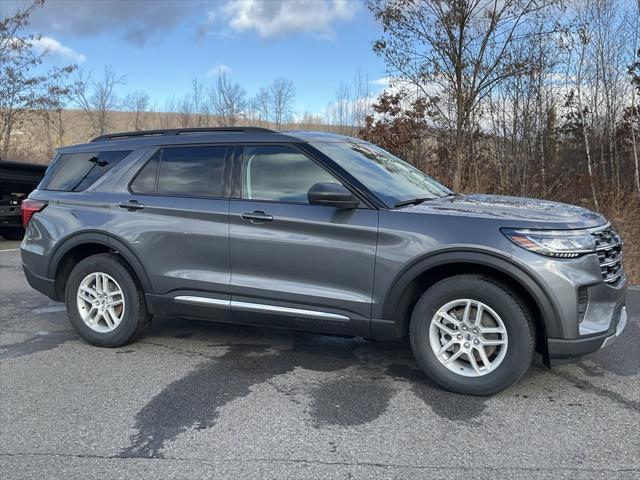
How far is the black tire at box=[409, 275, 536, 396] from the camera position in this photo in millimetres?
3682

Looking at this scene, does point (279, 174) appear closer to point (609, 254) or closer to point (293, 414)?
point (293, 414)

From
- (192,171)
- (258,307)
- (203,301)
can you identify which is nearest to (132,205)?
(192,171)

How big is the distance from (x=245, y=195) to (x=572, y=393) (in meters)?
2.80

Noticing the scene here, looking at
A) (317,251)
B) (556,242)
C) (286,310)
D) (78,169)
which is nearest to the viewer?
(556,242)

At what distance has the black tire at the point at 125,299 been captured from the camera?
4848mm

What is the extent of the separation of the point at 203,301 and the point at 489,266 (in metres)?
2.25

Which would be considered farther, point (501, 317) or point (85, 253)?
point (85, 253)

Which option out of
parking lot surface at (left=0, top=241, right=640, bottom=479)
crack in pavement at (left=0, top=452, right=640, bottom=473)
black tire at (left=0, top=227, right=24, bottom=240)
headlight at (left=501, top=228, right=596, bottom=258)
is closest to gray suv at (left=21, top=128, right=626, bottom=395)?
headlight at (left=501, top=228, right=596, bottom=258)

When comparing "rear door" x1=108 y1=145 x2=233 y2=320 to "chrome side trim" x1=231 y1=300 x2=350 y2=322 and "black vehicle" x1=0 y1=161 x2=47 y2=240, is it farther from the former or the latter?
"black vehicle" x1=0 y1=161 x2=47 y2=240

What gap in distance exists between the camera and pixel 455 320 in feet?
12.7

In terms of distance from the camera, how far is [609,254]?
383 centimetres

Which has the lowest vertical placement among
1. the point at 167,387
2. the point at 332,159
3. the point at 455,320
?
the point at 167,387

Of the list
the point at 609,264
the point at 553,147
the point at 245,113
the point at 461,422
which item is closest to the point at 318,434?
the point at 461,422

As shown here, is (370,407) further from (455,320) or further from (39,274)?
(39,274)
